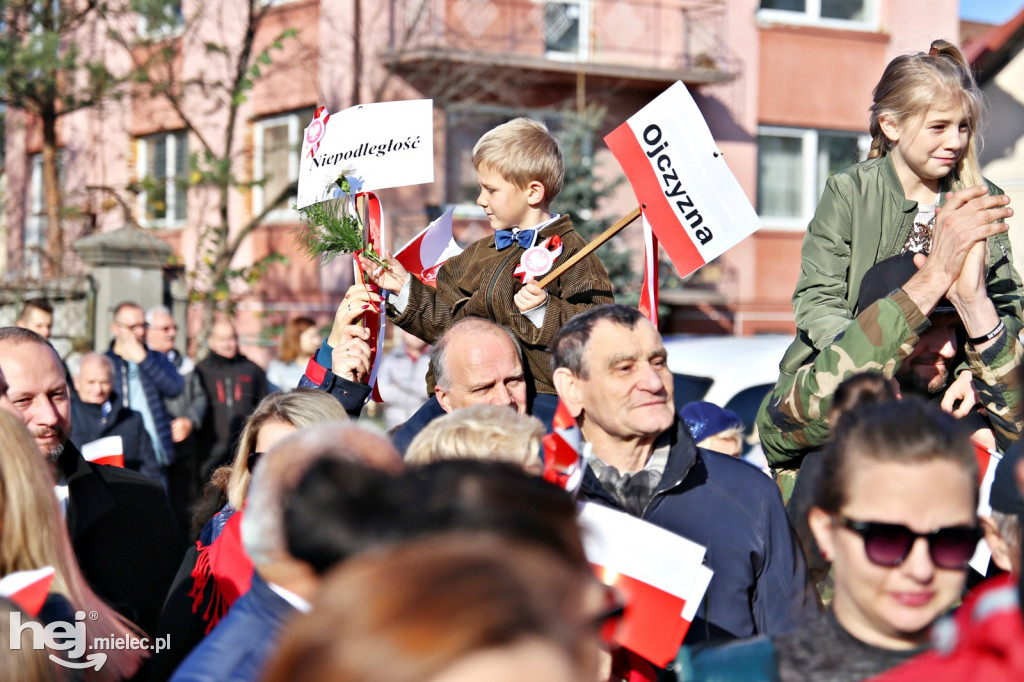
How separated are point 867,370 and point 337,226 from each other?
79.2 inches

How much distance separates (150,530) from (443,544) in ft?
9.64

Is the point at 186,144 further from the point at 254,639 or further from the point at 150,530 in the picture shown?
the point at 254,639

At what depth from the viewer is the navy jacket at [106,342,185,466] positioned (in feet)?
27.0

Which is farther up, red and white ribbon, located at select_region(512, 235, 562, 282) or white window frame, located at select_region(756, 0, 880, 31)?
white window frame, located at select_region(756, 0, 880, 31)

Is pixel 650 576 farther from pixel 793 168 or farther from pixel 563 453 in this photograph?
pixel 793 168

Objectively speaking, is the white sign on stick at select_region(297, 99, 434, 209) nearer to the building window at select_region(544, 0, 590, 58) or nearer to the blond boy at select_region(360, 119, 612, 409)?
the blond boy at select_region(360, 119, 612, 409)

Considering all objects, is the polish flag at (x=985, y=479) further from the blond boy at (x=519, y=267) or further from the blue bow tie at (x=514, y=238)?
Answer: the blue bow tie at (x=514, y=238)

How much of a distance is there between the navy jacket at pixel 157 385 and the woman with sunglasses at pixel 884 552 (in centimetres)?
637

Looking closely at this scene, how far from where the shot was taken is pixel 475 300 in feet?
15.0

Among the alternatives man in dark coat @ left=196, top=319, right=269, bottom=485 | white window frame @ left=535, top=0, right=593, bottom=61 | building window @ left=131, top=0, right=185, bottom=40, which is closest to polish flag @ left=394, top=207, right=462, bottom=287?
man in dark coat @ left=196, top=319, right=269, bottom=485

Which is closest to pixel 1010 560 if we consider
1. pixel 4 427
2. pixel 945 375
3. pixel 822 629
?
pixel 822 629

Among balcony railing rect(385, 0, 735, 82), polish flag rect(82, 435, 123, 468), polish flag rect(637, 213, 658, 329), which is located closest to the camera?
polish flag rect(637, 213, 658, 329)

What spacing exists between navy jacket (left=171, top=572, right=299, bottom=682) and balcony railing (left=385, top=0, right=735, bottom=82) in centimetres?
1447

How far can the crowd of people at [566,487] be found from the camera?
59.6 inches
